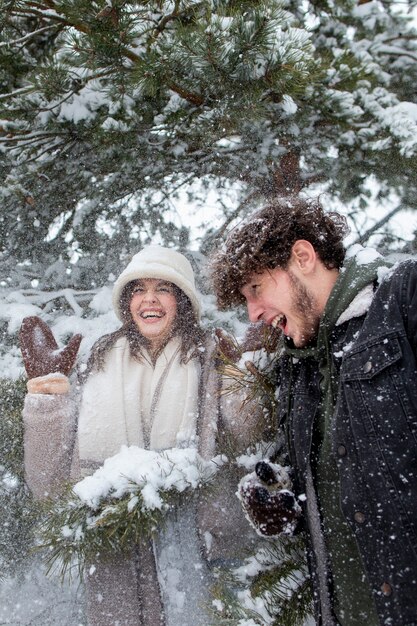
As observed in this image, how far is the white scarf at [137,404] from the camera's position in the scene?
2.02 metres

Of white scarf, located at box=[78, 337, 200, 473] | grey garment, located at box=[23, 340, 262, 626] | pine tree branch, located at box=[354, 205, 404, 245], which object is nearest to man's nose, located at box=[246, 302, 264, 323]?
grey garment, located at box=[23, 340, 262, 626]

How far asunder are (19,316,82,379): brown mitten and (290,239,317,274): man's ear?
1.00 m

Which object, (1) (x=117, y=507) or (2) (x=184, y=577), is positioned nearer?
(1) (x=117, y=507)

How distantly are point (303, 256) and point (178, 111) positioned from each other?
41.4 inches

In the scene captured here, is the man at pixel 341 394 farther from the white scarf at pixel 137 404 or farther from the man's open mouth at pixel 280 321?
the white scarf at pixel 137 404

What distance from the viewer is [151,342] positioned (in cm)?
222

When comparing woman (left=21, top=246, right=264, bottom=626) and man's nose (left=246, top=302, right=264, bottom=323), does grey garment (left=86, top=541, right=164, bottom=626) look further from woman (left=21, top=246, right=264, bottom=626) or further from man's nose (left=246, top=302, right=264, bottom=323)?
man's nose (left=246, top=302, right=264, bottom=323)

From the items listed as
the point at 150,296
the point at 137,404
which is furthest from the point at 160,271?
the point at 137,404

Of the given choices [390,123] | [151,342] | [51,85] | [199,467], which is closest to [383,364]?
[199,467]

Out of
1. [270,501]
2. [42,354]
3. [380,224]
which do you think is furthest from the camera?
[380,224]

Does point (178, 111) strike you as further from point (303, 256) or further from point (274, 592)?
point (274, 592)

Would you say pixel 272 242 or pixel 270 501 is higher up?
pixel 272 242

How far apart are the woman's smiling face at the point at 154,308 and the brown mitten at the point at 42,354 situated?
271mm

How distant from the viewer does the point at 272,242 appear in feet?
5.28
